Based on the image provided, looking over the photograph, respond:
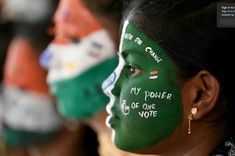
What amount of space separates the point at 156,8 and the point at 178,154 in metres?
0.34

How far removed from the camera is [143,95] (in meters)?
1.27

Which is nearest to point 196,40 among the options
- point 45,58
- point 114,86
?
point 114,86

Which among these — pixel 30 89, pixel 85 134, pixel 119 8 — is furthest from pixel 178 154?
pixel 30 89

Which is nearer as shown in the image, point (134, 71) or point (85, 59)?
point (134, 71)

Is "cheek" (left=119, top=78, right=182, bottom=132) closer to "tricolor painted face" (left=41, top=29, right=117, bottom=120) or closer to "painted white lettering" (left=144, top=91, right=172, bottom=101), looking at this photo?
"painted white lettering" (left=144, top=91, right=172, bottom=101)

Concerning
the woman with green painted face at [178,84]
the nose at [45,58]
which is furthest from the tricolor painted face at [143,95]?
the nose at [45,58]

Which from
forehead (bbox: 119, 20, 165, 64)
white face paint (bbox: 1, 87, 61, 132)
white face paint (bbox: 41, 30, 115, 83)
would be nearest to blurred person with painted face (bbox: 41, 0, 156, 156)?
white face paint (bbox: 41, 30, 115, 83)

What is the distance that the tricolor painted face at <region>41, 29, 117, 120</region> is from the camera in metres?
1.72

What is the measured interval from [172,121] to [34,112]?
797 millimetres

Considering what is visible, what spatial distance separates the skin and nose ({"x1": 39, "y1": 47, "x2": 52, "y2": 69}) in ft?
1.86

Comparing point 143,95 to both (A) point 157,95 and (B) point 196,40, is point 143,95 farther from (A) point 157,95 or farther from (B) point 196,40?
(B) point 196,40

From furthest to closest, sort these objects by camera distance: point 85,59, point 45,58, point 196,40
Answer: point 45,58, point 85,59, point 196,40

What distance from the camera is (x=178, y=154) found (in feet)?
4.27

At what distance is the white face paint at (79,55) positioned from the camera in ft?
5.62
